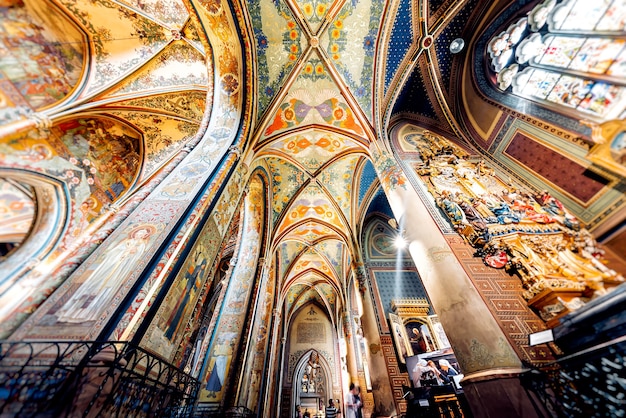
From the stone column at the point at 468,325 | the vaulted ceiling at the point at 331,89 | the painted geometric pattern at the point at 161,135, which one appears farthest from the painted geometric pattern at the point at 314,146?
the stone column at the point at 468,325

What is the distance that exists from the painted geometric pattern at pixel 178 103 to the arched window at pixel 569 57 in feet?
27.5

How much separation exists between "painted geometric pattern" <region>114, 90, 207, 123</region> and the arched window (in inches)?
330

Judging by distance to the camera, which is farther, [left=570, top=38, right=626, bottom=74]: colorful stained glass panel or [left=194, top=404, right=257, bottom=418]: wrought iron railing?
[left=194, top=404, right=257, bottom=418]: wrought iron railing

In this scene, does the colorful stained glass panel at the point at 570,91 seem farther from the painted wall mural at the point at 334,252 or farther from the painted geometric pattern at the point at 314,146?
the painted wall mural at the point at 334,252

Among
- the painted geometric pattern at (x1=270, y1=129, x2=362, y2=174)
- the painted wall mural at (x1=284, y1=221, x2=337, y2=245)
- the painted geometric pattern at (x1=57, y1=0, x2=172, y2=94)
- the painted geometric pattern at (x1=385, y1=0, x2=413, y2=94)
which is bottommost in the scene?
the painted wall mural at (x1=284, y1=221, x2=337, y2=245)

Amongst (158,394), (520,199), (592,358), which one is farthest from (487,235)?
(158,394)

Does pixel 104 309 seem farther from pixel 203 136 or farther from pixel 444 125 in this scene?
pixel 444 125

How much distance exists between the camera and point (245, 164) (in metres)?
5.86

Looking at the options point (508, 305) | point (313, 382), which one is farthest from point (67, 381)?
point (313, 382)

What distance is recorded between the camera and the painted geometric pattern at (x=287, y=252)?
1158 centimetres

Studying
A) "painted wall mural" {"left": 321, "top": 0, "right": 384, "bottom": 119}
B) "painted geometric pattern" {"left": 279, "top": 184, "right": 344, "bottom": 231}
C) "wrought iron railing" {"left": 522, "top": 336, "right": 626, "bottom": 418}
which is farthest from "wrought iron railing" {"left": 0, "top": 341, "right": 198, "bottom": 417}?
"painted wall mural" {"left": 321, "top": 0, "right": 384, "bottom": 119}

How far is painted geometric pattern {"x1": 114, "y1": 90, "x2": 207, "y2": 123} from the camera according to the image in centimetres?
646

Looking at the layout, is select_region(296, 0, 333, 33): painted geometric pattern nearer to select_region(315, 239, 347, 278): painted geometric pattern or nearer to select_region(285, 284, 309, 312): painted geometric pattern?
select_region(315, 239, 347, 278): painted geometric pattern

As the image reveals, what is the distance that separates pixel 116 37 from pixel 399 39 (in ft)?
26.0
